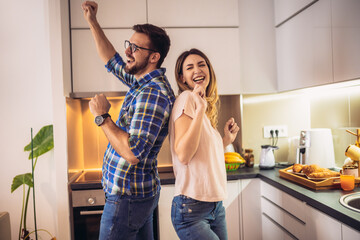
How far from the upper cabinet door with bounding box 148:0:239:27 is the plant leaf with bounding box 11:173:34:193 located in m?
1.60

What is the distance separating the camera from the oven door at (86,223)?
6.90 feet

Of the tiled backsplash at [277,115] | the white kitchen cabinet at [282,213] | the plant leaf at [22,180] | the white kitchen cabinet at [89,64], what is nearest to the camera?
the white kitchen cabinet at [282,213]

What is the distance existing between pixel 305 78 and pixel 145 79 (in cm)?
129

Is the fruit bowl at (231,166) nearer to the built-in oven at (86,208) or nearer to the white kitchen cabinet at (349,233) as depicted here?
the built-in oven at (86,208)

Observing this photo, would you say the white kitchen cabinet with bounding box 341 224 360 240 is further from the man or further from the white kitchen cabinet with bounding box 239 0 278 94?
the white kitchen cabinet with bounding box 239 0 278 94

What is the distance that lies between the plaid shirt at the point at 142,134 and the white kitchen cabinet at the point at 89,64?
1.07 m

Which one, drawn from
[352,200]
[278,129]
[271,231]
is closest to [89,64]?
[278,129]

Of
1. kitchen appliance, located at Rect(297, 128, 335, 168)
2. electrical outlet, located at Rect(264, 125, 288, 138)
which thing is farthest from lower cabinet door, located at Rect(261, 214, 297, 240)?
electrical outlet, located at Rect(264, 125, 288, 138)

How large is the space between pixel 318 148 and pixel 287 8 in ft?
3.46

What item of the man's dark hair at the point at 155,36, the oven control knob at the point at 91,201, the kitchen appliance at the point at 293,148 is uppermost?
the man's dark hair at the point at 155,36

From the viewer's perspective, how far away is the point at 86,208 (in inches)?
83.1

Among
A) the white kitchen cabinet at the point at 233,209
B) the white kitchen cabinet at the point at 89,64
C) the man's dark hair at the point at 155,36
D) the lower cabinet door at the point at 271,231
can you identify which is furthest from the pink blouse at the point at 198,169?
the white kitchen cabinet at the point at 89,64

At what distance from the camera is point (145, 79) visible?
1.26m

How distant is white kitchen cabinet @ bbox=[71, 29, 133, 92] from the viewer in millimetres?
2287
